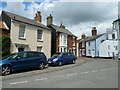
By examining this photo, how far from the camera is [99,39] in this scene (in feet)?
123

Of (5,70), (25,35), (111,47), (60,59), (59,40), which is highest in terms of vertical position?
(25,35)

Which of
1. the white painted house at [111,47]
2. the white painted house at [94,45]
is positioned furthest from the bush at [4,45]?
the white painted house at [94,45]

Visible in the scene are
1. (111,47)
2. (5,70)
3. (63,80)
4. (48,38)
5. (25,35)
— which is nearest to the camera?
(63,80)

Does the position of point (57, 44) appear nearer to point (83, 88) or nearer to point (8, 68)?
point (8, 68)

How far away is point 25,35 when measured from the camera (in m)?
17.1

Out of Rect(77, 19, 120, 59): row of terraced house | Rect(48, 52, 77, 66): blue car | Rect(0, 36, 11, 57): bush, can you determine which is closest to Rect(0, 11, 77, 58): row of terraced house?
Rect(0, 36, 11, 57): bush

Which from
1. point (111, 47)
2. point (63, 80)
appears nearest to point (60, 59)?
point (63, 80)

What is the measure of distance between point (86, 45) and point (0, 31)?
1289 inches

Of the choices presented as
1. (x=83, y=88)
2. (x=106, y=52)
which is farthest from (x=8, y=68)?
(x=106, y=52)

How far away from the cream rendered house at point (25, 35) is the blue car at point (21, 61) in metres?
5.33

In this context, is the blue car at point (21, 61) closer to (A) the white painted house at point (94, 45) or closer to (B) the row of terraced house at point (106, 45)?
(B) the row of terraced house at point (106, 45)

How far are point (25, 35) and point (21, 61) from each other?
7742 millimetres

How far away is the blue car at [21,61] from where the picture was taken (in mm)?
9227

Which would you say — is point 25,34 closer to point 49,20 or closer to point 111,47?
point 49,20
